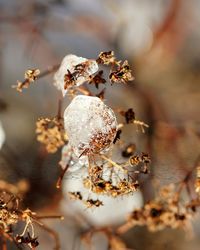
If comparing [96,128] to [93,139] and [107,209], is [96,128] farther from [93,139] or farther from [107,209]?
[107,209]

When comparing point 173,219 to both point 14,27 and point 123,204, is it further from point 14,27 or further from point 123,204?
point 14,27

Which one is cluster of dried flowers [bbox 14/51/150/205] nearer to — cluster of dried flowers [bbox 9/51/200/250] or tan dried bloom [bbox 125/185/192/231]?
cluster of dried flowers [bbox 9/51/200/250]

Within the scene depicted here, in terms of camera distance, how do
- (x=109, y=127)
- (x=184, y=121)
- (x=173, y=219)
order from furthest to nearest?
(x=184, y=121)
(x=173, y=219)
(x=109, y=127)

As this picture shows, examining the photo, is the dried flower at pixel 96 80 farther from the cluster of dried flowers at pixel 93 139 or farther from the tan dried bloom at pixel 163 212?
the tan dried bloom at pixel 163 212

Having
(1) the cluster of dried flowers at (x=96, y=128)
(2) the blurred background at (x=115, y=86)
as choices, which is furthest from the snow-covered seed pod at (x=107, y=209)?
(1) the cluster of dried flowers at (x=96, y=128)

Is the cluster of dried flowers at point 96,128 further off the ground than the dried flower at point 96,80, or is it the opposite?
the dried flower at point 96,80

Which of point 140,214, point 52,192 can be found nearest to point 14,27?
point 52,192
